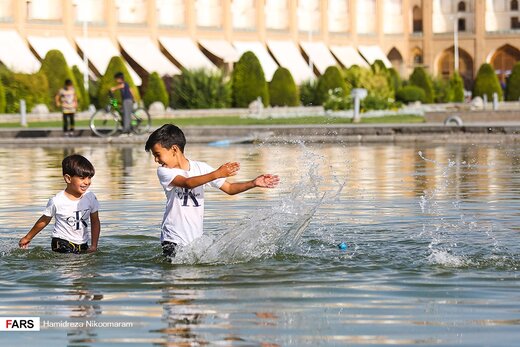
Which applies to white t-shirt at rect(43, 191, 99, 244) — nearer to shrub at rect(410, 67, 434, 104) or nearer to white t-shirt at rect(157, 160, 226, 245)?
white t-shirt at rect(157, 160, 226, 245)

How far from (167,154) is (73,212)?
3.17 ft

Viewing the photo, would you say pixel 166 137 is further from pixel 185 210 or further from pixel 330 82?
pixel 330 82

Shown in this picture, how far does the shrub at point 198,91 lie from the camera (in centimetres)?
4691

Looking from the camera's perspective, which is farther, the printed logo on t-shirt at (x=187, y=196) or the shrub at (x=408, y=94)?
the shrub at (x=408, y=94)

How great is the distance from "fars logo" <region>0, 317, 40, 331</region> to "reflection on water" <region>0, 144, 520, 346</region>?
0.11m

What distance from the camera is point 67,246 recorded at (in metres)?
8.91

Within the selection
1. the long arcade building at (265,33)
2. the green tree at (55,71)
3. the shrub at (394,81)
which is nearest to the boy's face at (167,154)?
the green tree at (55,71)

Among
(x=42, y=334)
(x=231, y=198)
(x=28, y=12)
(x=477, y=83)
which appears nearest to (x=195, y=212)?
(x=42, y=334)

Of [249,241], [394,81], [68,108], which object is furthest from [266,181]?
[394,81]

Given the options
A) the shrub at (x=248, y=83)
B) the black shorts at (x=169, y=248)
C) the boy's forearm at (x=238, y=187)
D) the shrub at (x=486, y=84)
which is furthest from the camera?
the shrub at (x=486, y=84)

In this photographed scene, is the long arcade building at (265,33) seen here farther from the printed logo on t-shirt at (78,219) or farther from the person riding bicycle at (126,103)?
the printed logo on t-shirt at (78,219)

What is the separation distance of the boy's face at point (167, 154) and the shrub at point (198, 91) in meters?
38.5

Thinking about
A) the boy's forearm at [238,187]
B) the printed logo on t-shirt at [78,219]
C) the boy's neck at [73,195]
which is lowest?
the printed logo on t-shirt at [78,219]

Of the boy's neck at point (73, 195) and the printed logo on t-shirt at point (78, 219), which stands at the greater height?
the boy's neck at point (73, 195)
